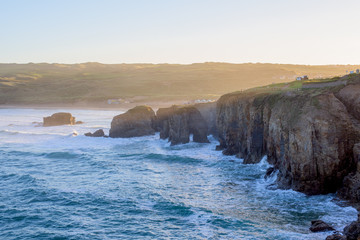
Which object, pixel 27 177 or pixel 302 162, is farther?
pixel 27 177

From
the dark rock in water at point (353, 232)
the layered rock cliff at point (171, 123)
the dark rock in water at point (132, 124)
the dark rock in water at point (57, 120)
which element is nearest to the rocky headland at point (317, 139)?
the dark rock in water at point (353, 232)

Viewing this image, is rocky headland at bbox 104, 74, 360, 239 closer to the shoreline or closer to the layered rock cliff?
the layered rock cliff

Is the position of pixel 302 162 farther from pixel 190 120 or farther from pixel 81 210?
pixel 190 120

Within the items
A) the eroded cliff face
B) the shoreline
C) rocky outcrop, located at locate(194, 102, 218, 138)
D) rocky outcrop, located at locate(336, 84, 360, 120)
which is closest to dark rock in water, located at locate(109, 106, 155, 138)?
rocky outcrop, located at locate(194, 102, 218, 138)

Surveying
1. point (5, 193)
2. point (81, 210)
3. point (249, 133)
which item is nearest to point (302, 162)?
point (249, 133)

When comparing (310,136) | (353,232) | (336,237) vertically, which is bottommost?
(336,237)

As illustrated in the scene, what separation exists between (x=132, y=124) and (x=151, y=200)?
138 ft

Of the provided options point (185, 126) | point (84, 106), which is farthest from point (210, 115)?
point (84, 106)

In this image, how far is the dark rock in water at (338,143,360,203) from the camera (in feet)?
89.4

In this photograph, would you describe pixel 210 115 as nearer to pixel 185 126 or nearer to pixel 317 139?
pixel 185 126

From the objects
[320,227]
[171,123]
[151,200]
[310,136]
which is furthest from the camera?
[171,123]

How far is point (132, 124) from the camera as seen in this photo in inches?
2857

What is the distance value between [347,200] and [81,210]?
2060cm

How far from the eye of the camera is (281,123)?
118ft
